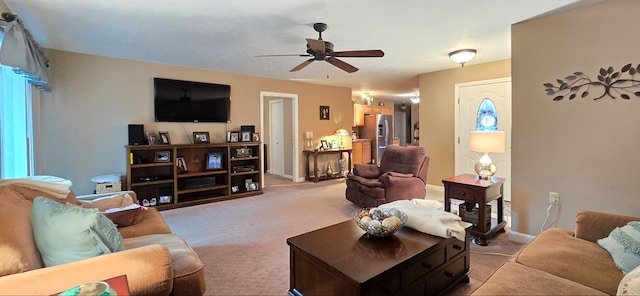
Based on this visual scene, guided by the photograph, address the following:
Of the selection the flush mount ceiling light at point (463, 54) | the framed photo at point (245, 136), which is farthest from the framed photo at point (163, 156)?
the flush mount ceiling light at point (463, 54)

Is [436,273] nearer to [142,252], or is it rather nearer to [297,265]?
[297,265]

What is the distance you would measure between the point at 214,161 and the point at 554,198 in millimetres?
4559

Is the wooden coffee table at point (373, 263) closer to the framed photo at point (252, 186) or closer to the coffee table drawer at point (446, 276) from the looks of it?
the coffee table drawer at point (446, 276)

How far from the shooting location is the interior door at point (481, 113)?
457cm

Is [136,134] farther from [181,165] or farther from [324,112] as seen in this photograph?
[324,112]

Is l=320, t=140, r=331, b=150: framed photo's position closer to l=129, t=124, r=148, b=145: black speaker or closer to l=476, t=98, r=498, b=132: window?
l=476, t=98, r=498, b=132: window

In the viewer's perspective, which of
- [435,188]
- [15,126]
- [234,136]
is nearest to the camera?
[15,126]

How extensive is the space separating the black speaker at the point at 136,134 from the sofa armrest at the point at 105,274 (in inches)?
132

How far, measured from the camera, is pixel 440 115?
211 inches

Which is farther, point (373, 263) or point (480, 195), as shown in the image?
point (480, 195)

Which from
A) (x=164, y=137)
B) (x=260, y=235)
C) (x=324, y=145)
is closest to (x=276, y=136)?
(x=324, y=145)

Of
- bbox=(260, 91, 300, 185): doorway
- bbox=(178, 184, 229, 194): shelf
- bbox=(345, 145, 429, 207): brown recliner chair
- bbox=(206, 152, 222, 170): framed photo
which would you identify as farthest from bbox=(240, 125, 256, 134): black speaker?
bbox=(345, 145, 429, 207): brown recliner chair

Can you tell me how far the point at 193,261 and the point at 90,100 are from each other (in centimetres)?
373

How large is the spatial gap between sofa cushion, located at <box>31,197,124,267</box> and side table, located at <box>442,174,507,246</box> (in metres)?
2.96
